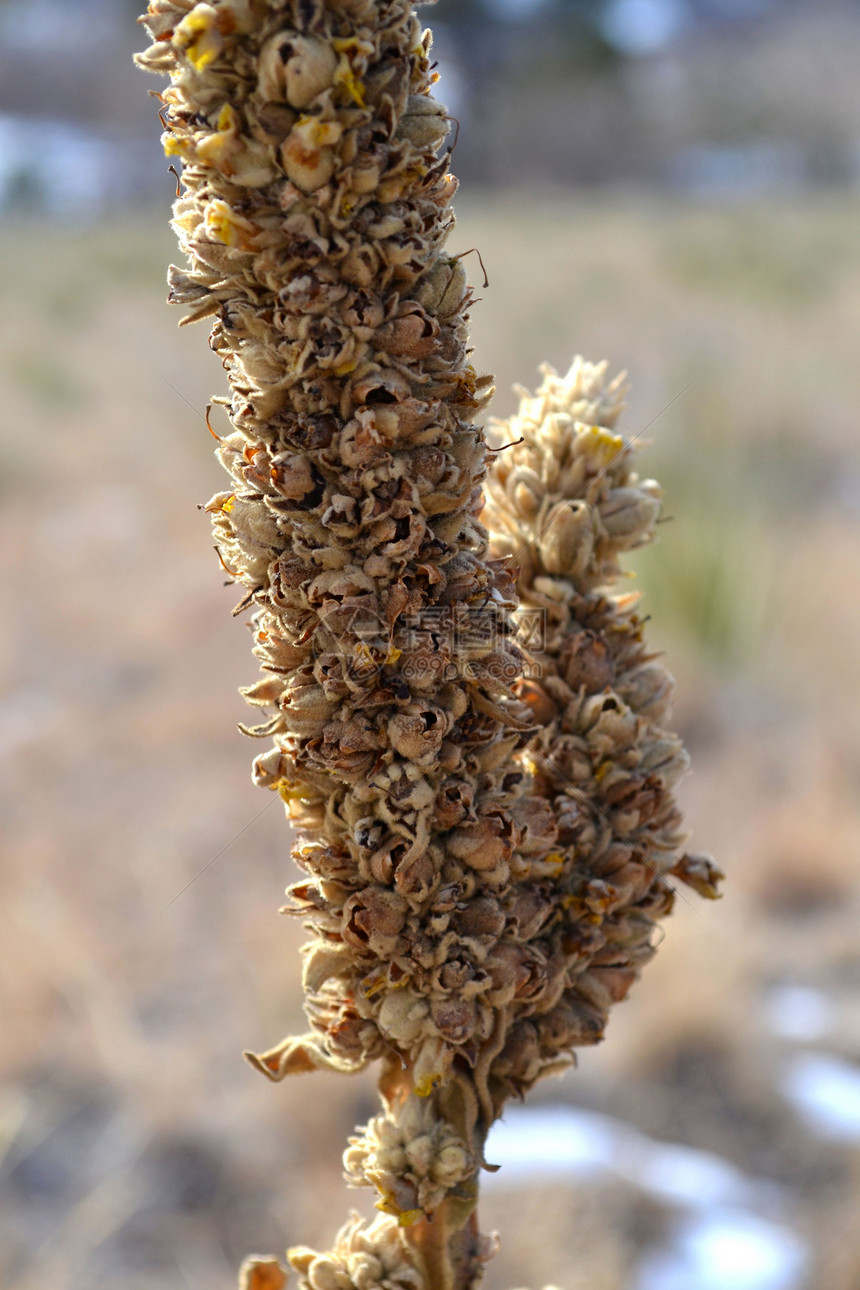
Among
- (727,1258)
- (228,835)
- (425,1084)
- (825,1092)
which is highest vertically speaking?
(228,835)

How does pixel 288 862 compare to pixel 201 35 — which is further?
pixel 288 862

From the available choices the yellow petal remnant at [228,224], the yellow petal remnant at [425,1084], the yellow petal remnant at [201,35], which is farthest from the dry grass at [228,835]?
the yellow petal remnant at [201,35]

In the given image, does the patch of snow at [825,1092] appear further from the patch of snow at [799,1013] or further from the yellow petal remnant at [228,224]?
the yellow petal remnant at [228,224]

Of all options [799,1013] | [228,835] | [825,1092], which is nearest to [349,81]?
[825,1092]

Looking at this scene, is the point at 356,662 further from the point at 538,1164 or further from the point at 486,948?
the point at 538,1164

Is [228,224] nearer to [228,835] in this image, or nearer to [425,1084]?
[425,1084]

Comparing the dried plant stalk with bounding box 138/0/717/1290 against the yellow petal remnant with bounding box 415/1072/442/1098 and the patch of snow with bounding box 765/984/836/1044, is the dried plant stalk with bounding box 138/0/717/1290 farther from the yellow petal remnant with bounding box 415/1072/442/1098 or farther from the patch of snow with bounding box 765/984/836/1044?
the patch of snow with bounding box 765/984/836/1044
